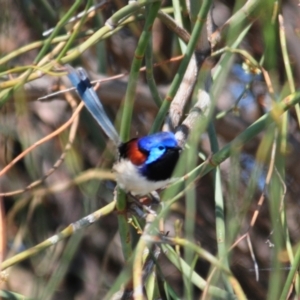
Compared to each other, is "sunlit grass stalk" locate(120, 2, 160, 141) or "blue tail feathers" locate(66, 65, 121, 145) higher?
"sunlit grass stalk" locate(120, 2, 160, 141)

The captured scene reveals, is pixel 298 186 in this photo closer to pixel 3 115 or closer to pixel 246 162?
pixel 246 162

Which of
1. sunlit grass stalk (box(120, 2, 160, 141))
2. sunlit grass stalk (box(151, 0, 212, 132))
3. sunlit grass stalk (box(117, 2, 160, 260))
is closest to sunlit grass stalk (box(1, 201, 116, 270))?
sunlit grass stalk (box(117, 2, 160, 260))

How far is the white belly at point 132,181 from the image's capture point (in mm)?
1968

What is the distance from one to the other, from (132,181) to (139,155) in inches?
5.8

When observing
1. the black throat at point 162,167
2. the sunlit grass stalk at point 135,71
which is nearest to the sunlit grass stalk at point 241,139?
the sunlit grass stalk at point 135,71

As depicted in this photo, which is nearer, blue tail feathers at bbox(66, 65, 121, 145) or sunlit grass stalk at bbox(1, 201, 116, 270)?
sunlit grass stalk at bbox(1, 201, 116, 270)

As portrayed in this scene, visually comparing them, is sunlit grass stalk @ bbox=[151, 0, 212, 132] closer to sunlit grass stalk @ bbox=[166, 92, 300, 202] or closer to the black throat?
the black throat

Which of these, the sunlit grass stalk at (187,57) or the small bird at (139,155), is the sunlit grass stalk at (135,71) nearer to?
the sunlit grass stalk at (187,57)

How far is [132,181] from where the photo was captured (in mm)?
1986

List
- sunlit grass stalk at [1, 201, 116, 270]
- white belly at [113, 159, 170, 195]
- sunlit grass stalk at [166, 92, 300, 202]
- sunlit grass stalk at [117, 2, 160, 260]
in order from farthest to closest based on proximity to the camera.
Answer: white belly at [113, 159, 170, 195] → sunlit grass stalk at [1, 201, 116, 270] → sunlit grass stalk at [117, 2, 160, 260] → sunlit grass stalk at [166, 92, 300, 202]

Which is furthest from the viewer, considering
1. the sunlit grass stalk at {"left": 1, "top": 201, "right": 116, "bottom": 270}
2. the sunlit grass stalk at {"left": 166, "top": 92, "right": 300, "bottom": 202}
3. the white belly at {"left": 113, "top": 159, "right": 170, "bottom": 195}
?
the white belly at {"left": 113, "top": 159, "right": 170, "bottom": 195}

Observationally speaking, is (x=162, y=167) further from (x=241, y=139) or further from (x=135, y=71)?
(x=241, y=139)

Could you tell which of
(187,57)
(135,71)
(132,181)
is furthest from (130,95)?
(132,181)

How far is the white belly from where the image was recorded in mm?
1968
